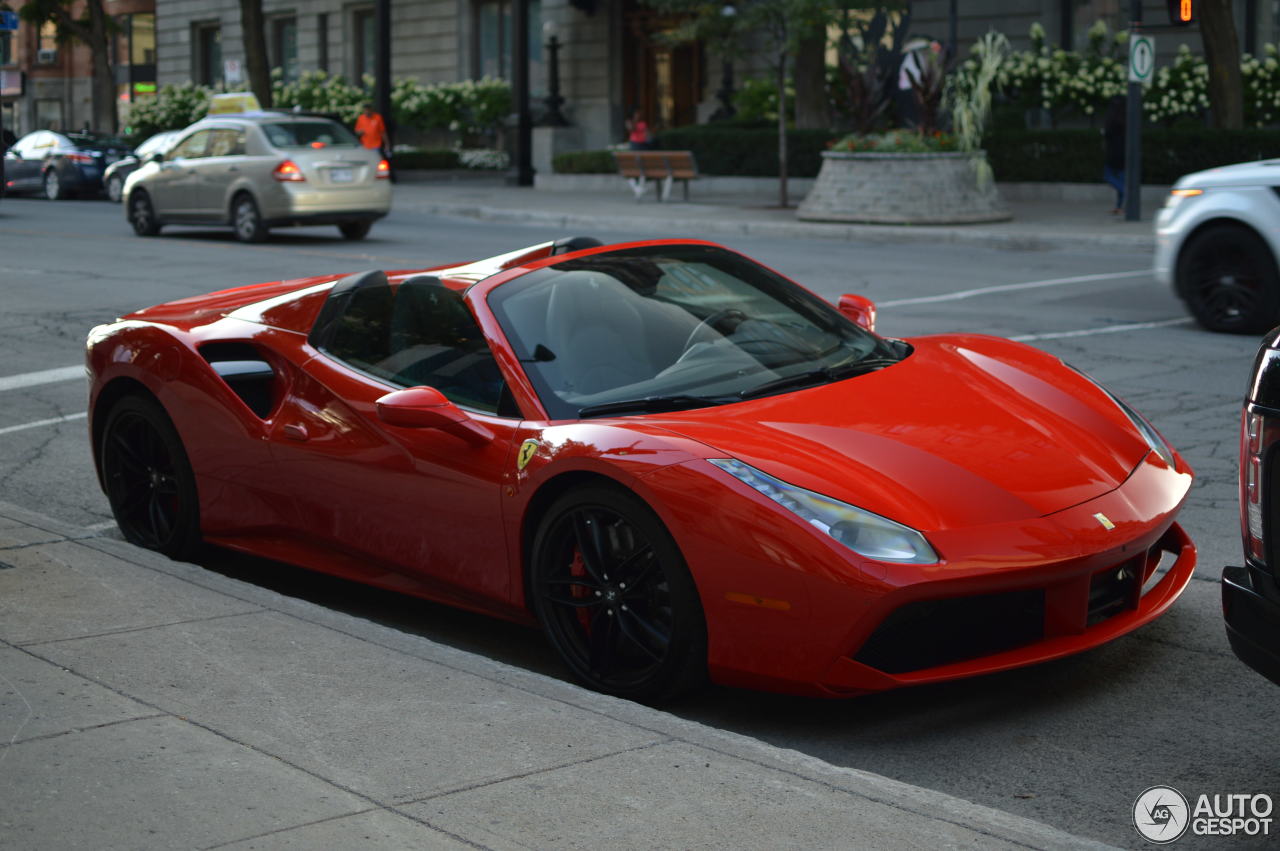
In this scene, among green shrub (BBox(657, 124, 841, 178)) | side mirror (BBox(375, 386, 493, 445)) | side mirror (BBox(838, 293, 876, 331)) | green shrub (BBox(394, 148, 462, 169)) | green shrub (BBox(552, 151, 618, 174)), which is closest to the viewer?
side mirror (BBox(375, 386, 493, 445))

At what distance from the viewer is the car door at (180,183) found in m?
22.2

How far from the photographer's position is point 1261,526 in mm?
3588

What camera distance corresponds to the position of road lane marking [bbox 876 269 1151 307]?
14.3 meters

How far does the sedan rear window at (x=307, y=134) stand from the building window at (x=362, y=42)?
28958 mm

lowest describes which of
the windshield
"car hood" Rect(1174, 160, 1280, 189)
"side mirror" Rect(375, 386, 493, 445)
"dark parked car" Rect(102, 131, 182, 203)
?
"side mirror" Rect(375, 386, 493, 445)

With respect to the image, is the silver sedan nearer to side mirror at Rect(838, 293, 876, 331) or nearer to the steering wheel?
side mirror at Rect(838, 293, 876, 331)

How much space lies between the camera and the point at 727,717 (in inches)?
187

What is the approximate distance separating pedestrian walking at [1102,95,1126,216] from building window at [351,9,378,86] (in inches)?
1217

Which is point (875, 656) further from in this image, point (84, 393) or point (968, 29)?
point (968, 29)

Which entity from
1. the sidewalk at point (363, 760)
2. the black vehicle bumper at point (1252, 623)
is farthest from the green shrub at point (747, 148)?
the black vehicle bumper at point (1252, 623)

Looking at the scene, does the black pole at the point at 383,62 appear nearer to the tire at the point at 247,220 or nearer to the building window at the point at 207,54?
the tire at the point at 247,220

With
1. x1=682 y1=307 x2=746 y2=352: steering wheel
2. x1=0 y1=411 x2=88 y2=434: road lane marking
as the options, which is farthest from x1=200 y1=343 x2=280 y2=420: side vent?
x1=0 y1=411 x2=88 y2=434: road lane marking

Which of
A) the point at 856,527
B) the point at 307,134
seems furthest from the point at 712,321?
the point at 307,134

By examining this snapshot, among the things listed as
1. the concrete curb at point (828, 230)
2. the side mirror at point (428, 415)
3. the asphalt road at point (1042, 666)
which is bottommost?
the asphalt road at point (1042, 666)
